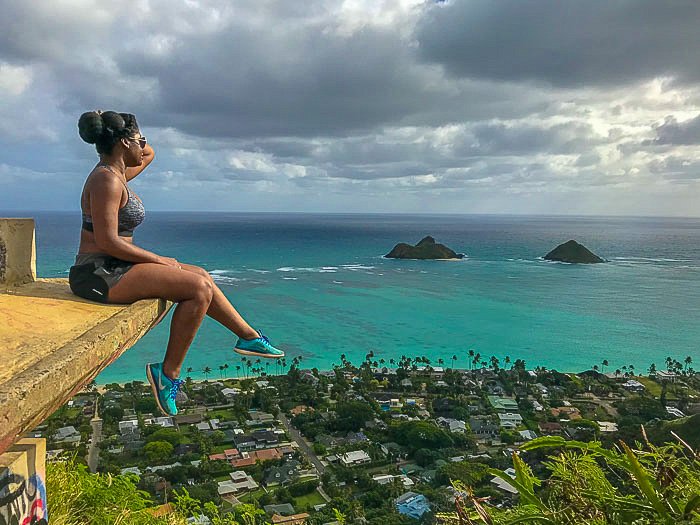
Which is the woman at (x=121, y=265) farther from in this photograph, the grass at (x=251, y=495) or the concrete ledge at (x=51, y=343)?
the grass at (x=251, y=495)

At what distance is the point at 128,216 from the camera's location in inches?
113

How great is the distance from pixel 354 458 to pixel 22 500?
1580cm

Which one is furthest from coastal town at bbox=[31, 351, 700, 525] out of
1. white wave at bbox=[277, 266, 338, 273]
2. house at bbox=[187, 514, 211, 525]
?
white wave at bbox=[277, 266, 338, 273]

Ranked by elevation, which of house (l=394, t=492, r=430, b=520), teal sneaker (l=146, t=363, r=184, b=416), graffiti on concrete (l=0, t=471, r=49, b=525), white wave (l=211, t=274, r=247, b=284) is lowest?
house (l=394, t=492, r=430, b=520)

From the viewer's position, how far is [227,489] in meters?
15.2

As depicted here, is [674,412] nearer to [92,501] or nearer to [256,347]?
[92,501]

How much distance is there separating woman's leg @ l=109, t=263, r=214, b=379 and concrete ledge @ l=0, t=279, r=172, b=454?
0.25 ft

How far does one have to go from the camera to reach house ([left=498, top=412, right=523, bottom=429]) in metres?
21.0

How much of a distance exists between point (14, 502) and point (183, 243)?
299ft

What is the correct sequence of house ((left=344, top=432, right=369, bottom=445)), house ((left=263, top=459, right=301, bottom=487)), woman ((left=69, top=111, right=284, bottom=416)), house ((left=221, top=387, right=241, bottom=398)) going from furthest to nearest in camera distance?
1. house ((left=221, top=387, right=241, bottom=398))
2. house ((left=344, top=432, right=369, bottom=445))
3. house ((left=263, top=459, right=301, bottom=487))
4. woman ((left=69, top=111, right=284, bottom=416))

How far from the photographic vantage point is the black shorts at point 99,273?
9.02 feet

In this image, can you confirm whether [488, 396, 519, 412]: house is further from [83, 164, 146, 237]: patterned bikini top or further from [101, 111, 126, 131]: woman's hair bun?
[101, 111, 126, 131]: woman's hair bun

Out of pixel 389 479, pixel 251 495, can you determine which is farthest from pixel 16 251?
pixel 389 479

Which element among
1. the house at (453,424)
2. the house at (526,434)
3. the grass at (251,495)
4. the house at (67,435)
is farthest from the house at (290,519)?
the house at (526,434)
